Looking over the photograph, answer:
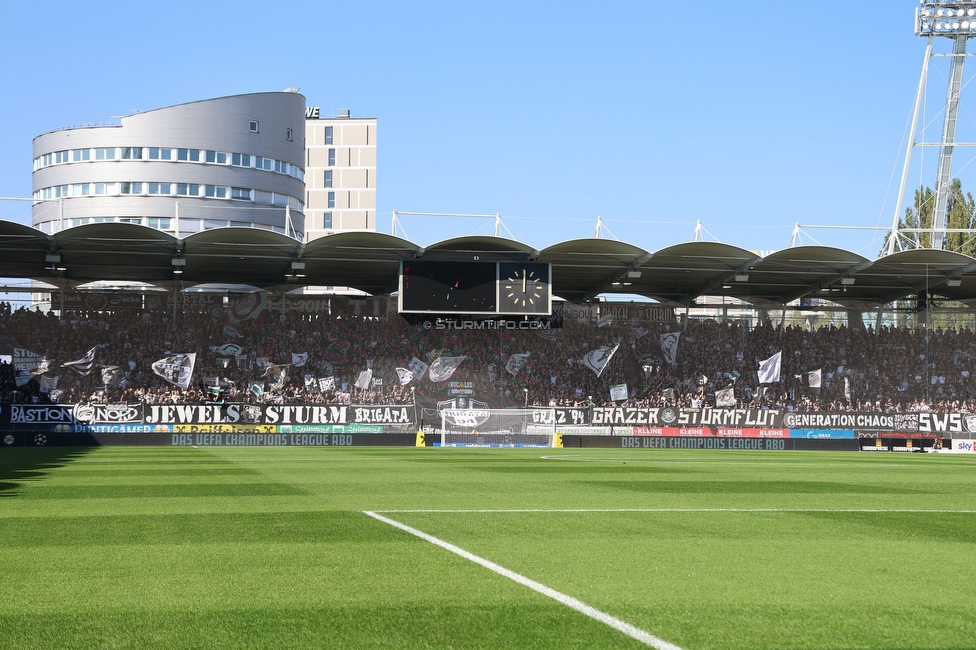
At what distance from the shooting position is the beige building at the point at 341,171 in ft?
415

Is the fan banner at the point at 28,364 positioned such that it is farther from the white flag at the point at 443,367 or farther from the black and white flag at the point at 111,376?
the white flag at the point at 443,367

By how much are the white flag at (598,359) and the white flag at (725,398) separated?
5404mm

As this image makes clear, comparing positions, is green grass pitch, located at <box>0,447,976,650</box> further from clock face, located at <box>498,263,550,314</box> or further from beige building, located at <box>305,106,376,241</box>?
beige building, located at <box>305,106,376,241</box>

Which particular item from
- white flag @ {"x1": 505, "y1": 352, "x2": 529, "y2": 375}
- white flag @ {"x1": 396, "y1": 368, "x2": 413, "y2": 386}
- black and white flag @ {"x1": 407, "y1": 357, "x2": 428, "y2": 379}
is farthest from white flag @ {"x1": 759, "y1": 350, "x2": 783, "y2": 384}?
white flag @ {"x1": 396, "y1": 368, "x2": 413, "y2": 386}

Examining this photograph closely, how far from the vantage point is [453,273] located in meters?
41.8

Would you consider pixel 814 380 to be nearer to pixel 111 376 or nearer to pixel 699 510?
pixel 111 376

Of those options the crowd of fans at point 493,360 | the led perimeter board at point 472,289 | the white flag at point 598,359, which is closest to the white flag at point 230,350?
the crowd of fans at point 493,360

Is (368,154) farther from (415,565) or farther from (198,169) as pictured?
(415,565)

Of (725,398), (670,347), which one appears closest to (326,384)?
(670,347)

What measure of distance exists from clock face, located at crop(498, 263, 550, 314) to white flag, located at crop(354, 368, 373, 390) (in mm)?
8072

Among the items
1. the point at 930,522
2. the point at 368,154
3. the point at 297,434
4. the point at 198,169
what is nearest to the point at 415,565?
the point at 930,522

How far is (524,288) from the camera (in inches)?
1658

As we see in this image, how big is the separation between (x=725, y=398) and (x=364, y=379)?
1718 centimetres

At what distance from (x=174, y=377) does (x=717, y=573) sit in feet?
134
